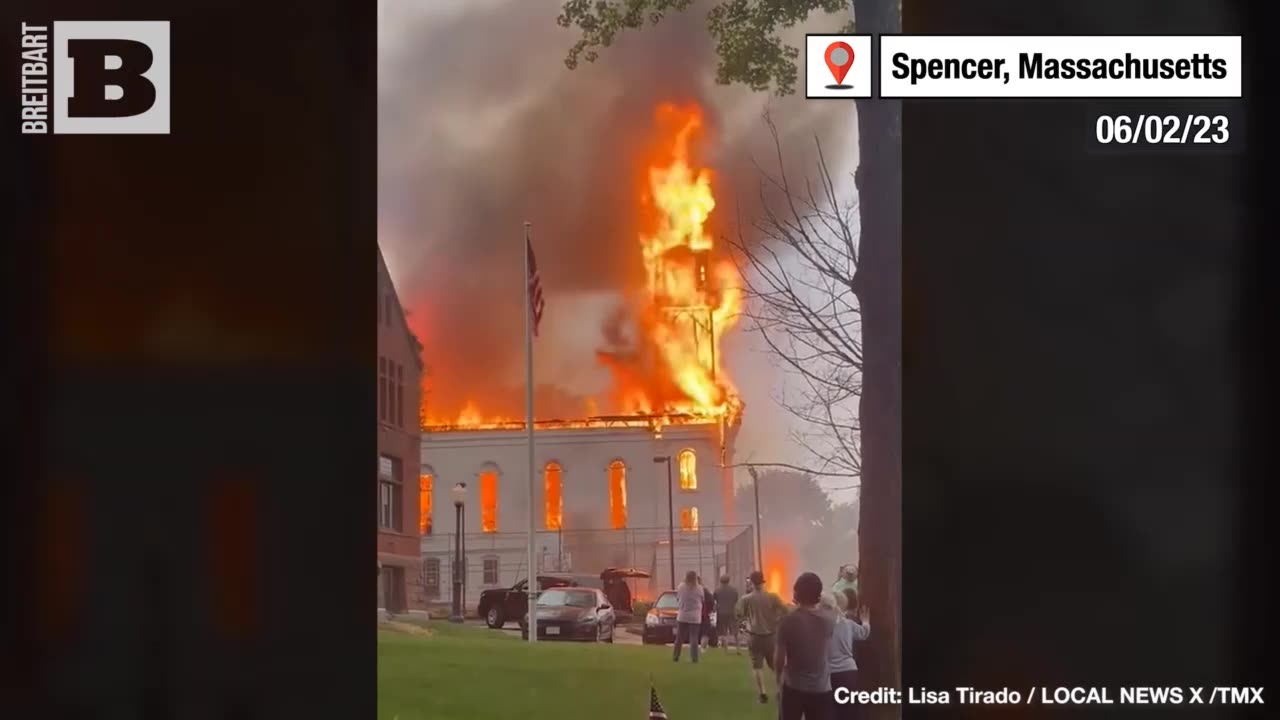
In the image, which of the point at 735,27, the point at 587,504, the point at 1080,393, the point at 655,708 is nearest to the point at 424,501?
the point at 587,504

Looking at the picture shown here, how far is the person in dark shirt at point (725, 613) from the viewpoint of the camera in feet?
15.3

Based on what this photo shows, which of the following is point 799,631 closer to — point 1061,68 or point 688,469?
point 688,469

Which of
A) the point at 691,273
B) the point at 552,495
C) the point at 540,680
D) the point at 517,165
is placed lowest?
the point at 540,680

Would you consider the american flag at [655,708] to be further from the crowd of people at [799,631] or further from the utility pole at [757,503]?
the utility pole at [757,503]

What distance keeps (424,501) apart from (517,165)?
4.21 ft

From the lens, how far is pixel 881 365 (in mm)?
4695

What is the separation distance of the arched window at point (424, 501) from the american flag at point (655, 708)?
1.00m
